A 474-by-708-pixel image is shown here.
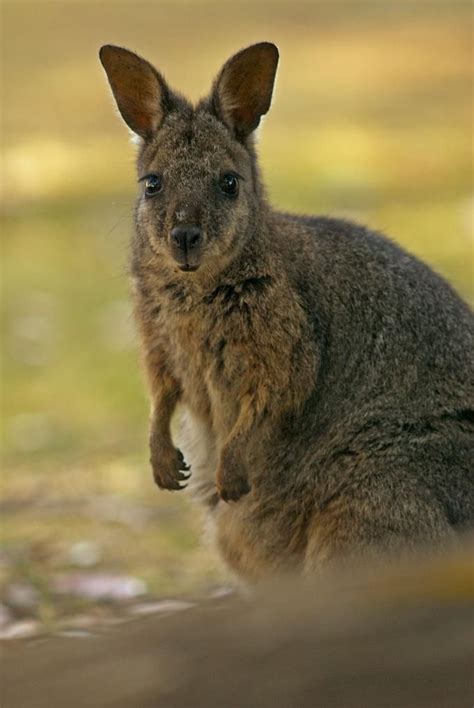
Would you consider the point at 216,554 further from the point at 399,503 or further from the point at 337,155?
the point at 337,155

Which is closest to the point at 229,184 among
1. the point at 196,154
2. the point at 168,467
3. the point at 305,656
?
the point at 196,154

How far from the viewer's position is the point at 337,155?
13.4 meters

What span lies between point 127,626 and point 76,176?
1090 cm

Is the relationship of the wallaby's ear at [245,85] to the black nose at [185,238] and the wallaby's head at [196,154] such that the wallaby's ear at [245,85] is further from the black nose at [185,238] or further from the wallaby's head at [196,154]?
the black nose at [185,238]

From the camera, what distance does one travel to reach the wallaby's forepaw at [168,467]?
15.1 ft

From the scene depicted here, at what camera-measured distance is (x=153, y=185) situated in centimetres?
436

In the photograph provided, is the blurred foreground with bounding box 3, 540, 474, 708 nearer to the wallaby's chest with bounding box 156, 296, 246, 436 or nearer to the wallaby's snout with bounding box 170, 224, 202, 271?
the wallaby's snout with bounding box 170, 224, 202, 271

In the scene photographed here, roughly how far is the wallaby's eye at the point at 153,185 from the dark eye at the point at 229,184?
186mm

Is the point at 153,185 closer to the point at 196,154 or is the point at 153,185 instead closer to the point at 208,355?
the point at 196,154

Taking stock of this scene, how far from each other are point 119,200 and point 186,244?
780 cm

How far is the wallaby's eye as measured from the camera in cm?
434

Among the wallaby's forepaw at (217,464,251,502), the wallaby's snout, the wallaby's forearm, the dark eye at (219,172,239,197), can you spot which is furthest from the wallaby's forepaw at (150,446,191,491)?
the dark eye at (219,172,239,197)

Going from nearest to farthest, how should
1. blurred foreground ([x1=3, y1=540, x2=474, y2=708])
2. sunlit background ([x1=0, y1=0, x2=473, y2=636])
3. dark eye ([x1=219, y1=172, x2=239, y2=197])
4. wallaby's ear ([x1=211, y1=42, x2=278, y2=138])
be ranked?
1. blurred foreground ([x1=3, y1=540, x2=474, y2=708])
2. dark eye ([x1=219, y1=172, x2=239, y2=197])
3. wallaby's ear ([x1=211, y1=42, x2=278, y2=138])
4. sunlit background ([x1=0, y1=0, x2=473, y2=636])

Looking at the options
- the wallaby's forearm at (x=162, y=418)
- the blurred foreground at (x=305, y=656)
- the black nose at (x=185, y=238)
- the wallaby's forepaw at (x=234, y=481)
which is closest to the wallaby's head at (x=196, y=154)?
the black nose at (x=185, y=238)
